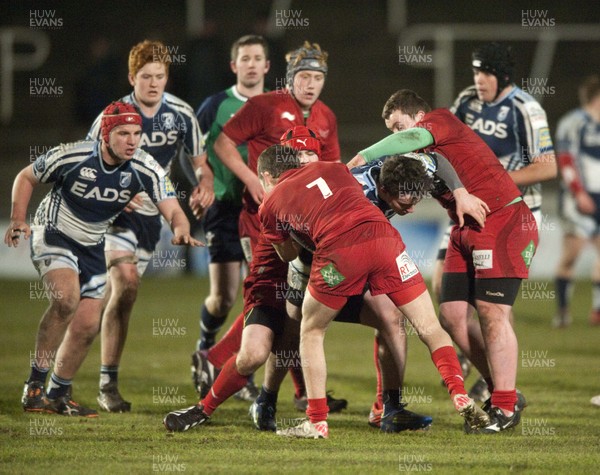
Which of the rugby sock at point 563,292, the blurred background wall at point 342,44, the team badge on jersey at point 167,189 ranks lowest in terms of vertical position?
the rugby sock at point 563,292

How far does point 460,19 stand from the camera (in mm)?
19953

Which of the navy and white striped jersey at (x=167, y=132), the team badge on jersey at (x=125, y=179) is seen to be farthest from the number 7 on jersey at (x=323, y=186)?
the navy and white striped jersey at (x=167, y=132)

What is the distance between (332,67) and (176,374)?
11.2m

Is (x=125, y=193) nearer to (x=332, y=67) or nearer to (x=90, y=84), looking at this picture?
(x=90, y=84)

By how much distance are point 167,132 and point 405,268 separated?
270 centimetres

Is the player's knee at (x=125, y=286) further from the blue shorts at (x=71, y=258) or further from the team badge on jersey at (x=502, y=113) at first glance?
the team badge on jersey at (x=502, y=113)

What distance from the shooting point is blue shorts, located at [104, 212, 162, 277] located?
789cm

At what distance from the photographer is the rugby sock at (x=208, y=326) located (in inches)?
339

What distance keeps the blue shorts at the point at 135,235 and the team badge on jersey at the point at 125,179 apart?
78 cm

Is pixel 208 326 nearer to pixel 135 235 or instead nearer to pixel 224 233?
pixel 224 233

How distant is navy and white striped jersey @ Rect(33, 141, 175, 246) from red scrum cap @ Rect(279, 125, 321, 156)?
1008mm

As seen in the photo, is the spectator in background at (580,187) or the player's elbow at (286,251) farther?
the spectator in background at (580,187)

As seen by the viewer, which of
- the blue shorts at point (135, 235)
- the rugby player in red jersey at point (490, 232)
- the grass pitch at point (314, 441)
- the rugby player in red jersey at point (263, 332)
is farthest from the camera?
the blue shorts at point (135, 235)

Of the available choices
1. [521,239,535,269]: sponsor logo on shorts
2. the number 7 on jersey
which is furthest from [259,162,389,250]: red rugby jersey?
[521,239,535,269]: sponsor logo on shorts
